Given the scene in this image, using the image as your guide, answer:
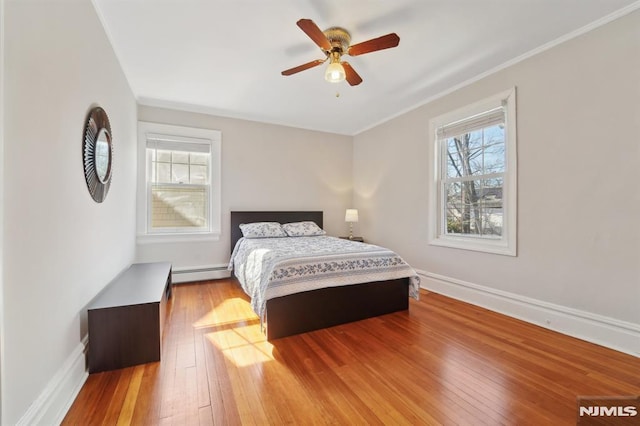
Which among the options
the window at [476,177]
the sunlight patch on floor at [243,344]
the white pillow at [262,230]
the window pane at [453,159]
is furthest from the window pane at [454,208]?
the sunlight patch on floor at [243,344]

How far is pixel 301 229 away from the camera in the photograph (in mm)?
4289

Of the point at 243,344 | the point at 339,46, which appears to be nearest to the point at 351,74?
the point at 339,46

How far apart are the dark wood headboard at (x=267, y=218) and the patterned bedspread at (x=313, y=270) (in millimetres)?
1145

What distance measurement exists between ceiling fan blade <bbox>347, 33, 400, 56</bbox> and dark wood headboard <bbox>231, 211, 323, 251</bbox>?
282cm

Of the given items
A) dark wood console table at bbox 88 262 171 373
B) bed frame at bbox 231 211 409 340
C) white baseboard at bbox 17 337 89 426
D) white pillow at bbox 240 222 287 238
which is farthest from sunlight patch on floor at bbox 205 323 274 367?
white pillow at bbox 240 222 287 238

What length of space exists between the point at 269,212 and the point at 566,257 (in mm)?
3665

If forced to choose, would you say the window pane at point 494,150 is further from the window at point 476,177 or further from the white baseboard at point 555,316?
the white baseboard at point 555,316

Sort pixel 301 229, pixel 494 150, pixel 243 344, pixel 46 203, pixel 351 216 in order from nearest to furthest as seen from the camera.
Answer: pixel 46 203, pixel 243 344, pixel 494 150, pixel 301 229, pixel 351 216

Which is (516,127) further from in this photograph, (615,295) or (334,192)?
(334,192)

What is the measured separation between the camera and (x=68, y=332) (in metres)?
1.59

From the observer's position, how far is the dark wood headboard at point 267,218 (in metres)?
4.20

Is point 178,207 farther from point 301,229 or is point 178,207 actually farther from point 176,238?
point 301,229

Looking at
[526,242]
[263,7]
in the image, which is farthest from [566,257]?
[263,7]

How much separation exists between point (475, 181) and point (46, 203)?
12.2 feet
